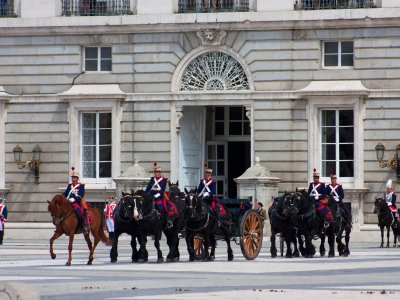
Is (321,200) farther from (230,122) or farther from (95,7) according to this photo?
(95,7)

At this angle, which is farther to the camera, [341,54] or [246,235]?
[341,54]

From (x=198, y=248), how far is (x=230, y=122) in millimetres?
19031

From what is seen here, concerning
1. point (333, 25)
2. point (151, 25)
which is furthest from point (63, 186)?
point (333, 25)

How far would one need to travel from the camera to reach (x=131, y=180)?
48.6 metres

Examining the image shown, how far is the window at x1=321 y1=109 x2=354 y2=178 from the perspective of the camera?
48250 millimetres

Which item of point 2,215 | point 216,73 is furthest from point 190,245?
point 216,73

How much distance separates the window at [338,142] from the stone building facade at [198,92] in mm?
42

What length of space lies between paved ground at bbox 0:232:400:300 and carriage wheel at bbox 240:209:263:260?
365mm

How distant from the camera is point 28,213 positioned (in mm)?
50656

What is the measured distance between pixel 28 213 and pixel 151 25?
7.42m

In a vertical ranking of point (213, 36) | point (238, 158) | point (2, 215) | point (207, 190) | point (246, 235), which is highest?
point (213, 36)

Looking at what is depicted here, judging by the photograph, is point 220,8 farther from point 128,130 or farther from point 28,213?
point 28,213

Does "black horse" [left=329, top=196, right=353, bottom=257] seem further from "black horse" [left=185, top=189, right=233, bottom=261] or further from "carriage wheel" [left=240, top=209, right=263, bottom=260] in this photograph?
"black horse" [left=185, top=189, right=233, bottom=261]

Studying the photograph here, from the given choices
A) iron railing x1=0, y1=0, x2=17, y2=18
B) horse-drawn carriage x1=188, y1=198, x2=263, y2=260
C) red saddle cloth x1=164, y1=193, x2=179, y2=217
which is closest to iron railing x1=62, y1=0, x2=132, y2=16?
iron railing x1=0, y1=0, x2=17, y2=18
